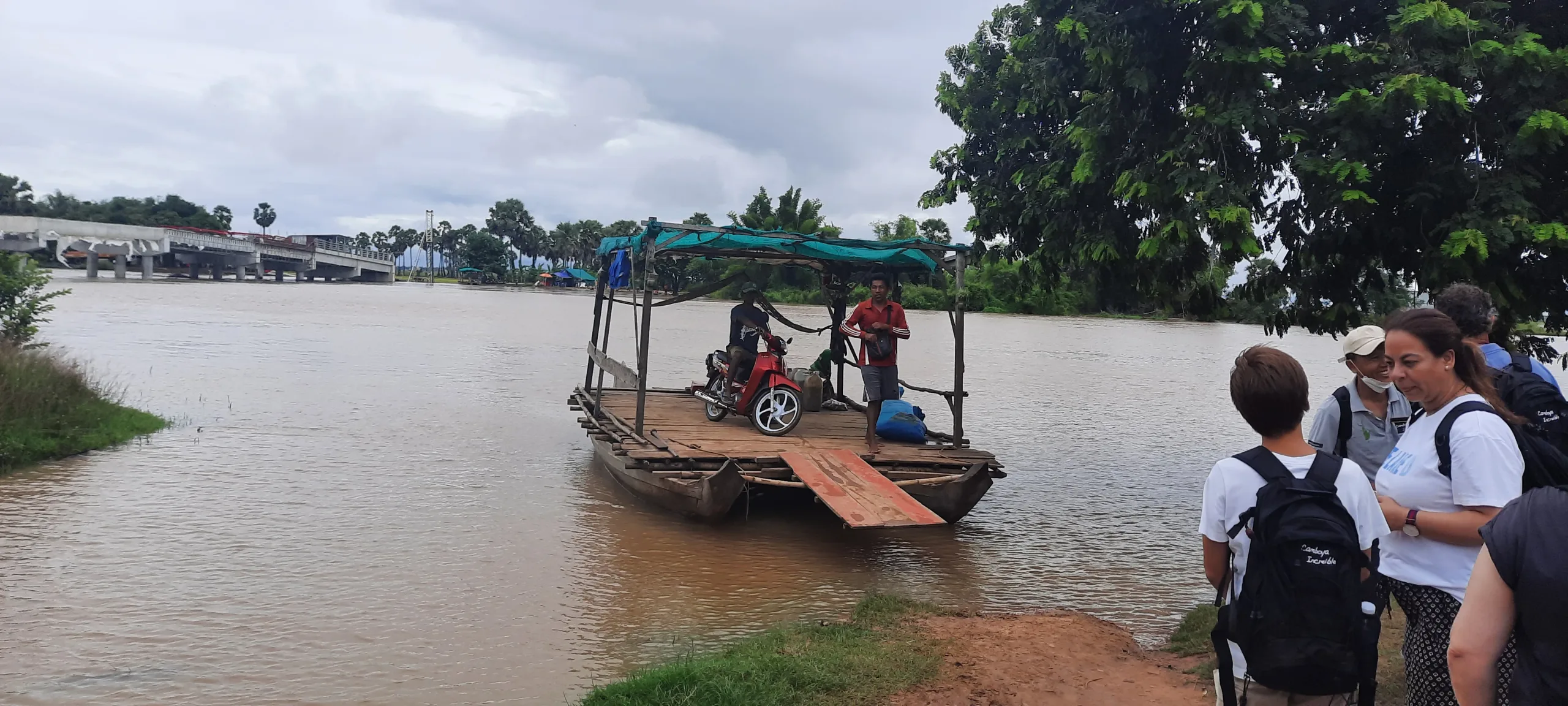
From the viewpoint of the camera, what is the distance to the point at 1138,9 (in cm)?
718

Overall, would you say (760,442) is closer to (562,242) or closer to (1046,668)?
(1046,668)

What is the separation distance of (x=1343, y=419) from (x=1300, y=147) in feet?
12.8

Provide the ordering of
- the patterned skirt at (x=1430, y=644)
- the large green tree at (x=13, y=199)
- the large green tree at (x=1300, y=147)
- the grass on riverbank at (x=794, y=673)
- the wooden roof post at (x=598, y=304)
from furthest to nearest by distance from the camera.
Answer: the large green tree at (x=13, y=199)
the wooden roof post at (x=598, y=304)
the large green tree at (x=1300, y=147)
the grass on riverbank at (x=794, y=673)
the patterned skirt at (x=1430, y=644)

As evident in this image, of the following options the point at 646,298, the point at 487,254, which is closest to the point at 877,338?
the point at 646,298

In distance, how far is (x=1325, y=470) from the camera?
100 inches

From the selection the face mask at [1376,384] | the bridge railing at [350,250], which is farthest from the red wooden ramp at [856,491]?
the bridge railing at [350,250]

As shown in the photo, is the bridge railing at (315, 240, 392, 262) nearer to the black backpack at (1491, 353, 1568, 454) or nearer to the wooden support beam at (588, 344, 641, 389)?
the wooden support beam at (588, 344, 641, 389)

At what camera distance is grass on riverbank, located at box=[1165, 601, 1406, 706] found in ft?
14.2

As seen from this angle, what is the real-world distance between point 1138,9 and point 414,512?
7.46 meters

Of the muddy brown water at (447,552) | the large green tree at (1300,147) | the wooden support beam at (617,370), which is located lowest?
the muddy brown water at (447,552)

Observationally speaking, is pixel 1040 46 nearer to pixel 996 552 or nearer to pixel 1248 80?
pixel 1248 80

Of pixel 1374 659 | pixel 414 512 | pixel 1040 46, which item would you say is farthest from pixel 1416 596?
pixel 414 512

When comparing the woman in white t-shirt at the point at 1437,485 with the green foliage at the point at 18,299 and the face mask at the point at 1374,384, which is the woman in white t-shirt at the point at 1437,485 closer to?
the face mask at the point at 1374,384

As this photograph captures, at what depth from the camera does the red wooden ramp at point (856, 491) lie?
688cm
